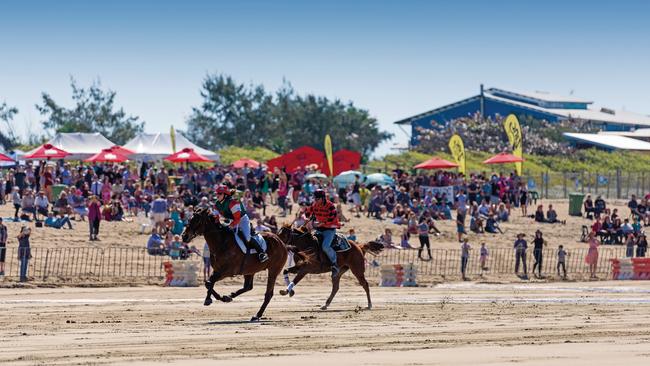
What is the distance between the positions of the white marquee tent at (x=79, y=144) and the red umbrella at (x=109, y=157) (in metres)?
3.38

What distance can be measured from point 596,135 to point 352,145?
24.8 meters

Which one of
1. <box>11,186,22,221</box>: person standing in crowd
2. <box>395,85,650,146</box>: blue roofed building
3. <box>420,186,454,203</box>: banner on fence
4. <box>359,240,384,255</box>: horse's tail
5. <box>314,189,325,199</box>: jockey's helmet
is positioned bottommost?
<box>359,240,384,255</box>: horse's tail

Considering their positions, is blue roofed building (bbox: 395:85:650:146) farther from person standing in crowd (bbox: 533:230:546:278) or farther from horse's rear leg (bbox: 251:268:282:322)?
horse's rear leg (bbox: 251:268:282:322)

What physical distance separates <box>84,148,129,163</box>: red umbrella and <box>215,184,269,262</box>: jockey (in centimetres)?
2569

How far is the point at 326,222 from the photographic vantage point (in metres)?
25.0

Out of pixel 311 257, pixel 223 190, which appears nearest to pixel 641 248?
pixel 311 257

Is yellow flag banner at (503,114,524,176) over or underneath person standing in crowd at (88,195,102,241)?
over

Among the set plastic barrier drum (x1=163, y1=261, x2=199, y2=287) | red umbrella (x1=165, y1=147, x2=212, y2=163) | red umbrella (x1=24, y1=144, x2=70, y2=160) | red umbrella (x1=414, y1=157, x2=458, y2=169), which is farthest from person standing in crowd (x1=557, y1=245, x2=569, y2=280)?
red umbrella (x1=24, y1=144, x2=70, y2=160)

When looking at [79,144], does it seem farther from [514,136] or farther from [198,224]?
[198,224]

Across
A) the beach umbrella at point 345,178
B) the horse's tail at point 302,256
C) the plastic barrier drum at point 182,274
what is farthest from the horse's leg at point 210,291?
the beach umbrella at point 345,178

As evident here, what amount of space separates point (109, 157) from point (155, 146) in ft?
21.7

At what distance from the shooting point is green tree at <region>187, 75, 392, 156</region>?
4126 inches

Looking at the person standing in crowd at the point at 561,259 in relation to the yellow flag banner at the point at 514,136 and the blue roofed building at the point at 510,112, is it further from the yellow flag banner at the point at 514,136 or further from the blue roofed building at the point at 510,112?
the blue roofed building at the point at 510,112

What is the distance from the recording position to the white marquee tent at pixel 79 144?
5266 cm
